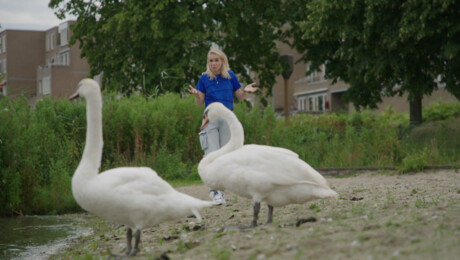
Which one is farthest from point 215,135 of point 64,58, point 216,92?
point 64,58

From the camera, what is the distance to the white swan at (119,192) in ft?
17.0

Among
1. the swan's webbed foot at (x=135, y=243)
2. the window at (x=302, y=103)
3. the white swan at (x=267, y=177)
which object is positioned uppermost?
the window at (x=302, y=103)

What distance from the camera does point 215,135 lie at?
8453 mm

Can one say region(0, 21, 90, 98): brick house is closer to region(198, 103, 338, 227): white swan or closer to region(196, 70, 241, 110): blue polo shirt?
region(196, 70, 241, 110): blue polo shirt

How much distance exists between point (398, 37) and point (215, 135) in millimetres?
10343

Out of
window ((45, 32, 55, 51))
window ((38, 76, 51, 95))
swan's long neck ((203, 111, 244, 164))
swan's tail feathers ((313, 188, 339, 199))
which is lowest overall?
swan's tail feathers ((313, 188, 339, 199))

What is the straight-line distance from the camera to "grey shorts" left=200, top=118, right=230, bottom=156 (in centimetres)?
841

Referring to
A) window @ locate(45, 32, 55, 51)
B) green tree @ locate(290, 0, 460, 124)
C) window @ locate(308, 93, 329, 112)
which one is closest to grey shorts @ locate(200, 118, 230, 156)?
green tree @ locate(290, 0, 460, 124)

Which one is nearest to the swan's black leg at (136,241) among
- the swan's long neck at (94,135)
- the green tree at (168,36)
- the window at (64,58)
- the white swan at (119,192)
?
the white swan at (119,192)

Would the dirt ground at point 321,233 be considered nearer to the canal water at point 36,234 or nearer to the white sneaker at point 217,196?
the white sneaker at point 217,196

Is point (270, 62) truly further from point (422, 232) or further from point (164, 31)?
point (422, 232)

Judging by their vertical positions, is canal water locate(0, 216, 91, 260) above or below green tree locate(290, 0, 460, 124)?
below

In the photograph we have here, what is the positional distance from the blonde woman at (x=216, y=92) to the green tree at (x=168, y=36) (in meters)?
14.1

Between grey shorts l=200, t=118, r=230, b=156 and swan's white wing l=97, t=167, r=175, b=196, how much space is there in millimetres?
2933
